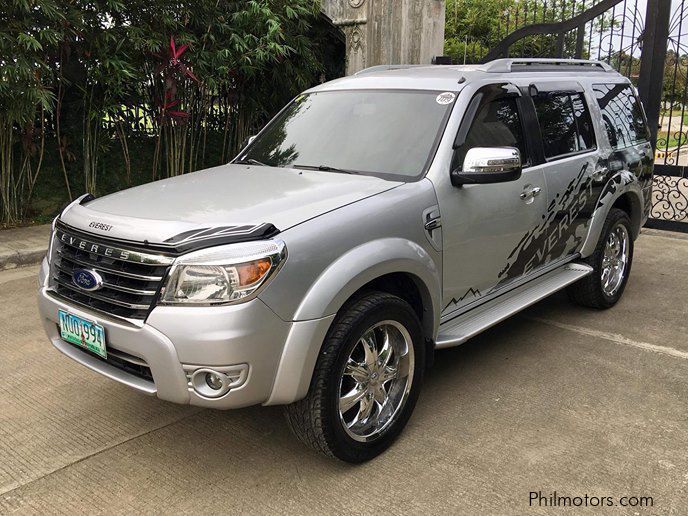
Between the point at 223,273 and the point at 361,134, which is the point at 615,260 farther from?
the point at 223,273

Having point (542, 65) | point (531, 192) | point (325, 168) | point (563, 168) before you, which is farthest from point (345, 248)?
point (542, 65)

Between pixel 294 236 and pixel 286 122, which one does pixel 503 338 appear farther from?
pixel 294 236

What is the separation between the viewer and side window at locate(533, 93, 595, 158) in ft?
13.5

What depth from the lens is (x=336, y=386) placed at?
272 centimetres

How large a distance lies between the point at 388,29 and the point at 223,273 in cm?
679

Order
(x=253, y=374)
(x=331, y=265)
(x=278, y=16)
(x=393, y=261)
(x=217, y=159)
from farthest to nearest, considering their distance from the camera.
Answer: (x=217, y=159), (x=278, y=16), (x=393, y=261), (x=331, y=265), (x=253, y=374)

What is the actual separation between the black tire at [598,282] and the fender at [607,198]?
3.3 inches

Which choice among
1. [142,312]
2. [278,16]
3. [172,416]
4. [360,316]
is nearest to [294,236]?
[360,316]

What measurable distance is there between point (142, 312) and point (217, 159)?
23.9 feet

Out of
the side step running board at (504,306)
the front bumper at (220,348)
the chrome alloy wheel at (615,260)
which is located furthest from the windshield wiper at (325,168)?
the chrome alloy wheel at (615,260)

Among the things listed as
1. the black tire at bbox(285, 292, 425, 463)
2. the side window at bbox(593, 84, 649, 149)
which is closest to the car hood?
the black tire at bbox(285, 292, 425, 463)

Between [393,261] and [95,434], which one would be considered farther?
[95,434]

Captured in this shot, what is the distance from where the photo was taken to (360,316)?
108 inches

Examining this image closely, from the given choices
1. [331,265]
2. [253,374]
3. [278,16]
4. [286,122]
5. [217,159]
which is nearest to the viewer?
[253,374]
